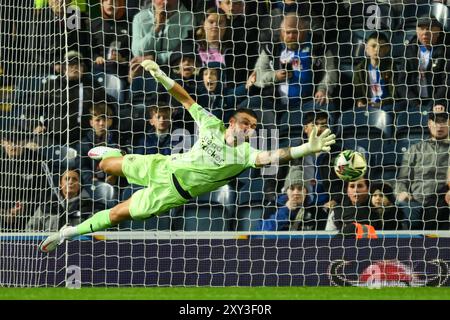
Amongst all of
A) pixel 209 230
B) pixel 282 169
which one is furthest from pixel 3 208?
pixel 282 169

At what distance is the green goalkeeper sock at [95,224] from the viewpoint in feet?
32.7

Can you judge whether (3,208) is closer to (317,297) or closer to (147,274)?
(147,274)

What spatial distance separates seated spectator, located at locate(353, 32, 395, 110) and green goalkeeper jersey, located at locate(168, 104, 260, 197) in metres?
2.20

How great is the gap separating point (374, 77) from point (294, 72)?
899 millimetres

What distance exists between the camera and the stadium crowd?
36.0 ft

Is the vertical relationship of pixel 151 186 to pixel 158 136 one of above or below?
below

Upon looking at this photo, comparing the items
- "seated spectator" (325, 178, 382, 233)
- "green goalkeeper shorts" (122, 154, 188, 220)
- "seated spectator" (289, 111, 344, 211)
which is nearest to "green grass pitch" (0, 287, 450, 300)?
"green goalkeeper shorts" (122, 154, 188, 220)

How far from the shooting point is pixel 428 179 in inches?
437

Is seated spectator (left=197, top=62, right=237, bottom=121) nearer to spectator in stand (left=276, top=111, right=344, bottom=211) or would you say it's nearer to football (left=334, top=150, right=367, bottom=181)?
spectator in stand (left=276, top=111, right=344, bottom=211)

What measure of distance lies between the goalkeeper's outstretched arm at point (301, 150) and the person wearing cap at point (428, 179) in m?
2.16

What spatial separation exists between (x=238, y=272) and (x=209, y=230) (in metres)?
0.71

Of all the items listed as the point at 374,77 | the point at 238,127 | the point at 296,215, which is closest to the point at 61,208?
the point at 238,127

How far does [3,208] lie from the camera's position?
35.9 feet

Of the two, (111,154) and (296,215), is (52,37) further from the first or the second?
(296,215)
